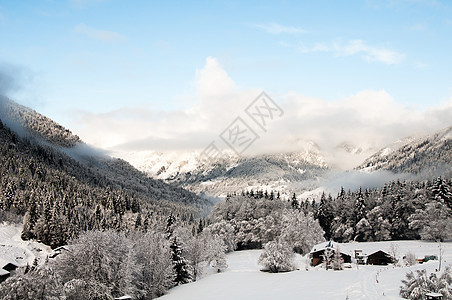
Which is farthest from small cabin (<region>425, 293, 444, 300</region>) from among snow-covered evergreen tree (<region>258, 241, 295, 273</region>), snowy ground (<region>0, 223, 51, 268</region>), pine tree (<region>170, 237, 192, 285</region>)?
snowy ground (<region>0, 223, 51, 268</region>)

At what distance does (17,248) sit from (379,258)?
282ft

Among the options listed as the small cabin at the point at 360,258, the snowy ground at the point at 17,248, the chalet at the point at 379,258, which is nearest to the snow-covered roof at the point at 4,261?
the snowy ground at the point at 17,248

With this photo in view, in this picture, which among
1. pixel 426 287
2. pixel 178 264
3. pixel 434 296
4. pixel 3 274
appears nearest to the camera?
pixel 434 296

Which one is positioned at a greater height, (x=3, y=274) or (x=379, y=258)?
(x=3, y=274)

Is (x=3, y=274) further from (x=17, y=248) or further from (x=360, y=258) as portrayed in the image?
(x=360, y=258)

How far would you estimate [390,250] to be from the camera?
83250 mm

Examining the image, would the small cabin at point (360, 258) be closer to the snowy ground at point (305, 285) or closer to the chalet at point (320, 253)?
the chalet at point (320, 253)

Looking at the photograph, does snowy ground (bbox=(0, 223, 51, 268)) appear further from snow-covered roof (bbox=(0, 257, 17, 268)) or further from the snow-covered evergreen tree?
the snow-covered evergreen tree

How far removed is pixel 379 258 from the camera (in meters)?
82.2

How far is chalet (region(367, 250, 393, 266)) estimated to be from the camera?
81125 millimetres

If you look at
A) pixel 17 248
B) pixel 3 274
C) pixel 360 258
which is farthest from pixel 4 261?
pixel 360 258

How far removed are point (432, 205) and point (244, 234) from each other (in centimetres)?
5457

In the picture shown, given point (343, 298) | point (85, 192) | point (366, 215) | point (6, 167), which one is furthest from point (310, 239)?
point (6, 167)

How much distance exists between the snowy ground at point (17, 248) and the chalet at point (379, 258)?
247 feet
